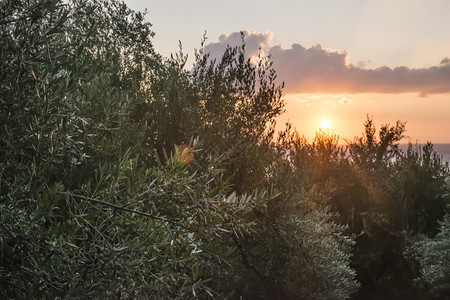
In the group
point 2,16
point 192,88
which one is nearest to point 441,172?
point 192,88

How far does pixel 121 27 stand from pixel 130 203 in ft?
52.4

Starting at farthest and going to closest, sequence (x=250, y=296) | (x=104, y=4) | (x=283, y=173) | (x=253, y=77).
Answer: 1. (x=104, y=4)
2. (x=253, y=77)
3. (x=250, y=296)
4. (x=283, y=173)

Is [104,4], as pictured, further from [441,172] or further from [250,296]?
[441,172]

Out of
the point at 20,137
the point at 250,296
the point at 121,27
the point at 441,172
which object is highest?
the point at 121,27

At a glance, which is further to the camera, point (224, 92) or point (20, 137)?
point (224, 92)

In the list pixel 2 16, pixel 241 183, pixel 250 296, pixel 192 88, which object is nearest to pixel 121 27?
pixel 192 88

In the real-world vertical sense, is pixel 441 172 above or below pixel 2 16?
below

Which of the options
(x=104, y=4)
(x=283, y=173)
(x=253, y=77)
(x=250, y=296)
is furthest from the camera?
(x=104, y=4)

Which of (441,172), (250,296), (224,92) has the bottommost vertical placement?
(250,296)

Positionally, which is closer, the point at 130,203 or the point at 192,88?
the point at 130,203

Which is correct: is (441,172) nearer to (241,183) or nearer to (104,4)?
(241,183)

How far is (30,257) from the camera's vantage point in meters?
4.93

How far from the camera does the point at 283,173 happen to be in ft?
40.9

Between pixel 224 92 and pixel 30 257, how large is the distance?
32.3 feet
